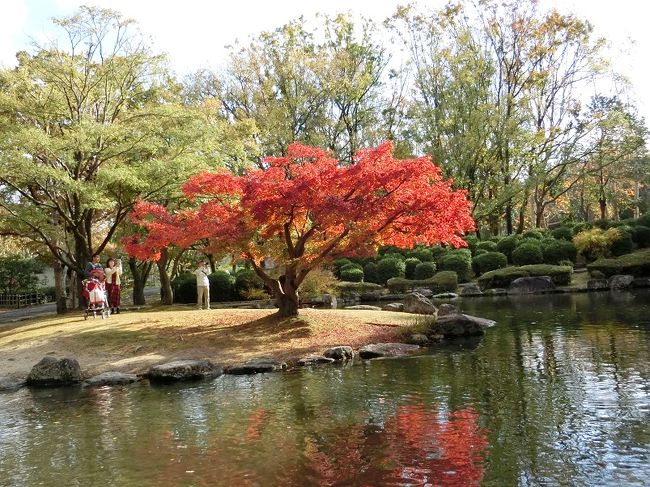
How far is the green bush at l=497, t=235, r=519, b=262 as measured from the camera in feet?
94.5

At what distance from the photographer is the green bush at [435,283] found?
2636 cm

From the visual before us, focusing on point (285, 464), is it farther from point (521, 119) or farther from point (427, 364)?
point (521, 119)

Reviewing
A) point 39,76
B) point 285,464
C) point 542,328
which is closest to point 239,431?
point 285,464

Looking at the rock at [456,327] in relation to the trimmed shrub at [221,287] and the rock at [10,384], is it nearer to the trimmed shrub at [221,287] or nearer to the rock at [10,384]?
the rock at [10,384]

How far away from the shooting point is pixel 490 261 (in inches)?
1093

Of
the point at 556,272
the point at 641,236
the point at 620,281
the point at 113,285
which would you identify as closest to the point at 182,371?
the point at 113,285

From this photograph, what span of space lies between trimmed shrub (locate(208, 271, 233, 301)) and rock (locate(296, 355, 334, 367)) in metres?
14.2

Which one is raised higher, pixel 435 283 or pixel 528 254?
→ pixel 528 254

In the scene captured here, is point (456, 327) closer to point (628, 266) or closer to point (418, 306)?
point (418, 306)

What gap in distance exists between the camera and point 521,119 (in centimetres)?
3369

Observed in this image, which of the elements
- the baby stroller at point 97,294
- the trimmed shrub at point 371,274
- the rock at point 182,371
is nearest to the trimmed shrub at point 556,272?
the trimmed shrub at point 371,274

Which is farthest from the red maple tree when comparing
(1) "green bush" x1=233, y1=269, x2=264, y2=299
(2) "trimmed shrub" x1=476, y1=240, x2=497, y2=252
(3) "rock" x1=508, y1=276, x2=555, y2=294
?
(2) "trimmed shrub" x1=476, y1=240, x2=497, y2=252

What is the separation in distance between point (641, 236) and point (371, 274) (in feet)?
42.8

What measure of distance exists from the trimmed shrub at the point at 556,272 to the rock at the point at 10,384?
2037cm
